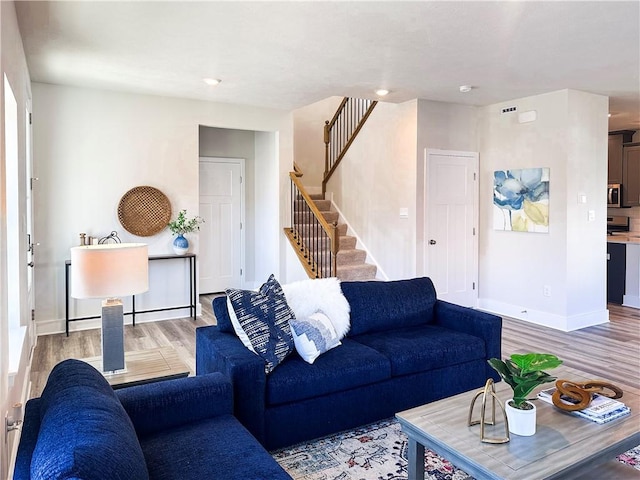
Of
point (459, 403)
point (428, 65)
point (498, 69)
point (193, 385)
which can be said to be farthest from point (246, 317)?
point (498, 69)

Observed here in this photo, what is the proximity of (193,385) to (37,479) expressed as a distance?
1.06 m

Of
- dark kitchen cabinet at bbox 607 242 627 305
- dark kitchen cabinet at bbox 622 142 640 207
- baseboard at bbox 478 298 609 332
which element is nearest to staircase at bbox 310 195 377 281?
baseboard at bbox 478 298 609 332

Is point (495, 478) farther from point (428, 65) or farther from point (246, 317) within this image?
point (428, 65)

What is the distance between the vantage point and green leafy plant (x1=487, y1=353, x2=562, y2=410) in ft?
6.04

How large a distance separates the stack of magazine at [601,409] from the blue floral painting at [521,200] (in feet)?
11.8

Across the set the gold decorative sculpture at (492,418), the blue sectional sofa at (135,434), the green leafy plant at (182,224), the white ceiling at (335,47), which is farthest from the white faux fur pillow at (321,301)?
the green leafy plant at (182,224)

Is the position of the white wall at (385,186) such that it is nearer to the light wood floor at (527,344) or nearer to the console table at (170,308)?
the light wood floor at (527,344)

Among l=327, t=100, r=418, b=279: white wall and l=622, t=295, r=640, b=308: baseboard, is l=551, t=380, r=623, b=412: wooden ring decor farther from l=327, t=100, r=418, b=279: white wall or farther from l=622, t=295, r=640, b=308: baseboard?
l=622, t=295, r=640, b=308: baseboard

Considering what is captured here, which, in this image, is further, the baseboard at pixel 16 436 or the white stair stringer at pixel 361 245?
the white stair stringer at pixel 361 245

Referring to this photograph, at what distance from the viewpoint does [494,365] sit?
6.29 ft

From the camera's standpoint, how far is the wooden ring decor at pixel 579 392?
6.82 ft

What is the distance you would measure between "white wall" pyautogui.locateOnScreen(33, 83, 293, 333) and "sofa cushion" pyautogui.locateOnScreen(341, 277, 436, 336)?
9.92 ft

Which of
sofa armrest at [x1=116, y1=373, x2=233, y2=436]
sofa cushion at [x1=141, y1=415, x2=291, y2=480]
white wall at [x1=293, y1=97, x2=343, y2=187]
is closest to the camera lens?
sofa cushion at [x1=141, y1=415, x2=291, y2=480]

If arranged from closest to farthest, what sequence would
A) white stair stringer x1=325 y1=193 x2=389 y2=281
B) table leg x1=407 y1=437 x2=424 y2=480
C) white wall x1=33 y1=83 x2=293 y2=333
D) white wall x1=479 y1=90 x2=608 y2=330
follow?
1. table leg x1=407 y1=437 x2=424 y2=480
2. white wall x1=33 y1=83 x2=293 y2=333
3. white wall x1=479 y1=90 x2=608 y2=330
4. white stair stringer x1=325 y1=193 x2=389 y2=281
